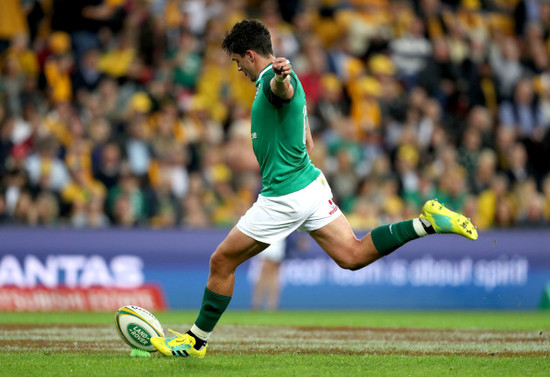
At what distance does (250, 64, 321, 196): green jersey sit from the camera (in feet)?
23.5

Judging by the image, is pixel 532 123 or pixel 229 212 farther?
pixel 532 123

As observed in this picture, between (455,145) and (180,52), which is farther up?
(180,52)

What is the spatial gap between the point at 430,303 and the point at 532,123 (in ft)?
17.6

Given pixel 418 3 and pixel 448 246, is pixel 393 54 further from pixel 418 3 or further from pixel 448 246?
pixel 448 246

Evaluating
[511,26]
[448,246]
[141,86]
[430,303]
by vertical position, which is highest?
[511,26]

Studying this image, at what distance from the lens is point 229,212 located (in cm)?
1554

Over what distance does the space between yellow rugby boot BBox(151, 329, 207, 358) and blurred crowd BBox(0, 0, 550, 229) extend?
25.3 ft

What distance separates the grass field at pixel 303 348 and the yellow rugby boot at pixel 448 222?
1040 millimetres

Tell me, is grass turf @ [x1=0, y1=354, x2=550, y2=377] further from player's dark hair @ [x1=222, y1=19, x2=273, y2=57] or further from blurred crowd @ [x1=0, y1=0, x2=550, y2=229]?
blurred crowd @ [x1=0, y1=0, x2=550, y2=229]

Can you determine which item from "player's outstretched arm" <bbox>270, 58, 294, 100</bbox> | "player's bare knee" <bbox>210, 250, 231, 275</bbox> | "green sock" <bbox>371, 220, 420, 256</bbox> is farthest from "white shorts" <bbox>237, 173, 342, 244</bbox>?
"player's outstretched arm" <bbox>270, 58, 294, 100</bbox>

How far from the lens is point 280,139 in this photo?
7.24 m

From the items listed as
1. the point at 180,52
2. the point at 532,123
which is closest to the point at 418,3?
the point at 532,123

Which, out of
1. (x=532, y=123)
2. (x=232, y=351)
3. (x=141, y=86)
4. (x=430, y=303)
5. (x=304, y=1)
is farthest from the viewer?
(x=304, y=1)

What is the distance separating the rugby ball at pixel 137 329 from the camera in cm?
757
